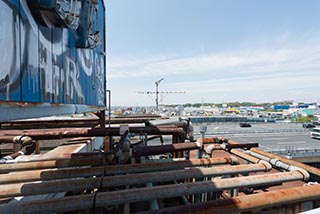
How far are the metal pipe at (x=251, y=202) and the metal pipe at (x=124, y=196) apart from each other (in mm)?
40

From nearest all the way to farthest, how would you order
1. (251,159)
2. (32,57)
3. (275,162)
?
(32,57) → (275,162) → (251,159)

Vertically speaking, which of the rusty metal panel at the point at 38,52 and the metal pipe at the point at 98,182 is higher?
the rusty metal panel at the point at 38,52

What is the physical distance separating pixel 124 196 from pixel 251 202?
0.94m

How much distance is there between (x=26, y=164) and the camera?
92.6 inches

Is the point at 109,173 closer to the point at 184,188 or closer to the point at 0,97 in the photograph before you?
the point at 184,188

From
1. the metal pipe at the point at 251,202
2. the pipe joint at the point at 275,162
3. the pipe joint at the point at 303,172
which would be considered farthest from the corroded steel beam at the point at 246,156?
the metal pipe at the point at 251,202

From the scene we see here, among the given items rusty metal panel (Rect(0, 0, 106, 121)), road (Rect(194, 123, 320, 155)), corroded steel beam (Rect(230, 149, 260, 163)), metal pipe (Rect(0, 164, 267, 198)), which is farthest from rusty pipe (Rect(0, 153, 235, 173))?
road (Rect(194, 123, 320, 155))

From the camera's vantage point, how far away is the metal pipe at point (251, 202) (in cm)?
127

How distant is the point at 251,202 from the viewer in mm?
1387

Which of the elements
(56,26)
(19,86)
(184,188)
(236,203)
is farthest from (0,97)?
(236,203)

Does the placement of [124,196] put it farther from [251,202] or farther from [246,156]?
[246,156]

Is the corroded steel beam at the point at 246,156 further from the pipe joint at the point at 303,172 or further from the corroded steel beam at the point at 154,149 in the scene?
the corroded steel beam at the point at 154,149

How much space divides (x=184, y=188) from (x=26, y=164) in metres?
2.00

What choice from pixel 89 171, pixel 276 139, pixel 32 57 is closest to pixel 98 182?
pixel 89 171
